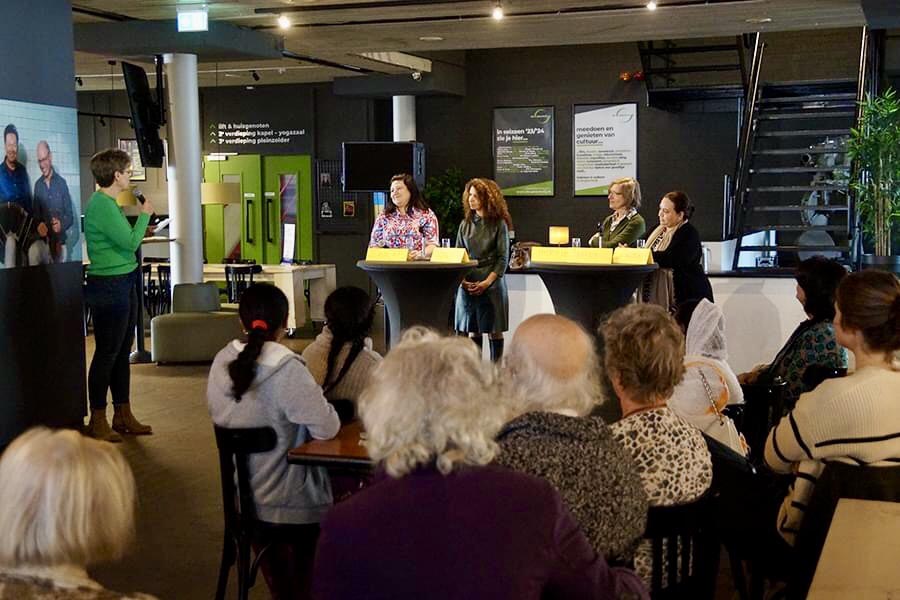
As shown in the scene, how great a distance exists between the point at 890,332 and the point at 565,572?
64.4 inches

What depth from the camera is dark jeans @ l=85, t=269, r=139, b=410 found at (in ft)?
21.4

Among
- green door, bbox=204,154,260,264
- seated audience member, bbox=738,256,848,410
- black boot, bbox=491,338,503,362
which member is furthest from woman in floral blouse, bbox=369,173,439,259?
green door, bbox=204,154,260,264

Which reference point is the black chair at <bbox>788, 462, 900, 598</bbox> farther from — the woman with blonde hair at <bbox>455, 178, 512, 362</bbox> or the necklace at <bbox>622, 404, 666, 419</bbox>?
the woman with blonde hair at <bbox>455, 178, 512, 362</bbox>

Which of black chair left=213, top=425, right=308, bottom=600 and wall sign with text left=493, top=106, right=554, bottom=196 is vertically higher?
wall sign with text left=493, top=106, right=554, bottom=196

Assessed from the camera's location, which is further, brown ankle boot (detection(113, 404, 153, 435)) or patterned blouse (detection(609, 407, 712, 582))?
brown ankle boot (detection(113, 404, 153, 435))

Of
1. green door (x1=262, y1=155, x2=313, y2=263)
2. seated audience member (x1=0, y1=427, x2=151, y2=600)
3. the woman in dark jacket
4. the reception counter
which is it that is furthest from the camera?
green door (x1=262, y1=155, x2=313, y2=263)

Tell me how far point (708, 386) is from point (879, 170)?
5.92 metres

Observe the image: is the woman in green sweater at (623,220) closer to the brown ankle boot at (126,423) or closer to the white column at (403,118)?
the brown ankle boot at (126,423)

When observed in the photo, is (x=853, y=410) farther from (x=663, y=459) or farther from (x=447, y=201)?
(x=447, y=201)

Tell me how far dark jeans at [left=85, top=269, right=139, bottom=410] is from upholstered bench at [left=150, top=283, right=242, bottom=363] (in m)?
3.07

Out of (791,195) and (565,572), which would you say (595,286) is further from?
(791,195)

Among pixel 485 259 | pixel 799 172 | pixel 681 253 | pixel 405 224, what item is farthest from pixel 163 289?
pixel 681 253

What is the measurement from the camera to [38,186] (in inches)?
251

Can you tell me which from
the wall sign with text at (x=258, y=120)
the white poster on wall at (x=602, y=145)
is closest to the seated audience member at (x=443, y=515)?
the white poster on wall at (x=602, y=145)
